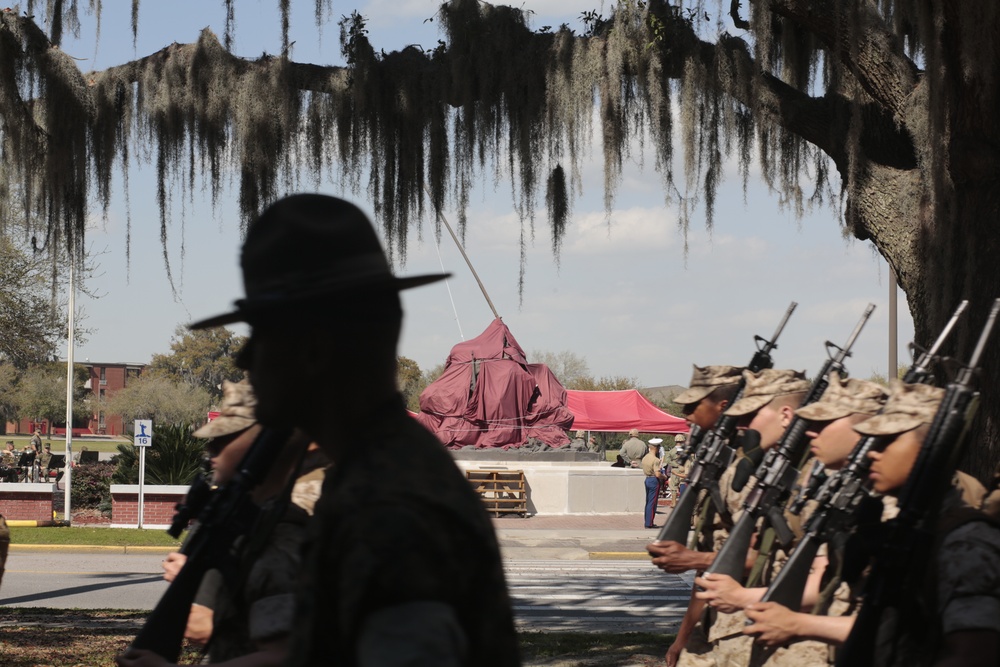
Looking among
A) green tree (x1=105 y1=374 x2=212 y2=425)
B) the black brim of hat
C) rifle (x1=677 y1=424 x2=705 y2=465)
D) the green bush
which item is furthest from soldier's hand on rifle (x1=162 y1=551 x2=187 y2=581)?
green tree (x1=105 y1=374 x2=212 y2=425)

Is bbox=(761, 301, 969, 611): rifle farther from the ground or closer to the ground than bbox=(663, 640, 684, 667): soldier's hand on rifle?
farther from the ground

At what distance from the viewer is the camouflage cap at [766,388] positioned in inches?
220

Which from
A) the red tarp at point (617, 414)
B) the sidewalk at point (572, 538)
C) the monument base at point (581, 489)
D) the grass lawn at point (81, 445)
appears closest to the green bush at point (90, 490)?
the monument base at point (581, 489)

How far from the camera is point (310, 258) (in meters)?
1.69

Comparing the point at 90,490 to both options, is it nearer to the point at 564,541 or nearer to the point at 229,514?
the point at 564,541

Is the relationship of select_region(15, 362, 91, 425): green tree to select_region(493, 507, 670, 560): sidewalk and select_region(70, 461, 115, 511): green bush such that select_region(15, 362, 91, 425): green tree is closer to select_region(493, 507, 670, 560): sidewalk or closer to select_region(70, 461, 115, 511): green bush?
select_region(70, 461, 115, 511): green bush

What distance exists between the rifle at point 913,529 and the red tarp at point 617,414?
31.3 meters

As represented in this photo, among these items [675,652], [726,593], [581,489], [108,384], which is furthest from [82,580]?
[108,384]

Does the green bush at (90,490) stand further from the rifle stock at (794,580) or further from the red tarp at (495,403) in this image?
the rifle stock at (794,580)

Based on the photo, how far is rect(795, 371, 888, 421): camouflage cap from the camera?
439 cm

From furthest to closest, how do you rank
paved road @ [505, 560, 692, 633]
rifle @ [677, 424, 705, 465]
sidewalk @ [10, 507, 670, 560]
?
sidewalk @ [10, 507, 670, 560] < paved road @ [505, 560, 692, 633] < rifle @ [677, 424, 705, 465]

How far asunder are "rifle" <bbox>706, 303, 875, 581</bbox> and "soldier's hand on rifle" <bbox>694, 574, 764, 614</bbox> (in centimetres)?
9

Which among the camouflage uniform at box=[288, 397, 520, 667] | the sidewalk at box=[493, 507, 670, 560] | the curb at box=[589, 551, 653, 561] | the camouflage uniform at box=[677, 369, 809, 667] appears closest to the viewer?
the camouflage uniform at box=[288, 397, 520, 667]

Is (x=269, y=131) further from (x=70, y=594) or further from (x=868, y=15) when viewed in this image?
(x=70, y=594)
